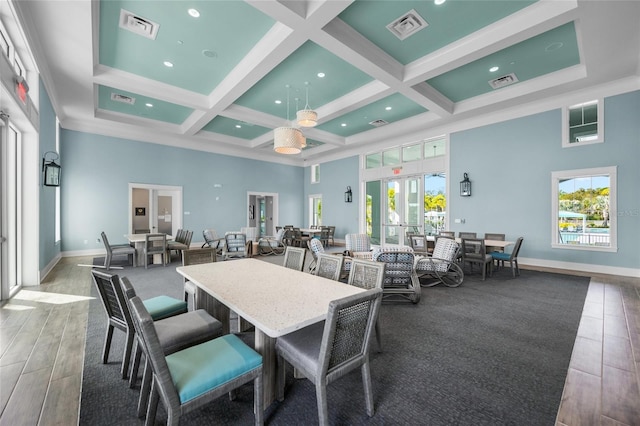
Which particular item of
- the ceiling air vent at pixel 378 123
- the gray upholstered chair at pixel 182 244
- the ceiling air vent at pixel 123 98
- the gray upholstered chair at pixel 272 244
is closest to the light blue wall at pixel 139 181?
the ceiling air vent at pixel 123 98

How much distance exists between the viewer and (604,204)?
5.57 meters

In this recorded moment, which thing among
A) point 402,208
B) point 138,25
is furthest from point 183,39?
point 402,208

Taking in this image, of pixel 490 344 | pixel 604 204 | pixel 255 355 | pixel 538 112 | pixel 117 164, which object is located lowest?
pixel 490 344

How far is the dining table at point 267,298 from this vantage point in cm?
149

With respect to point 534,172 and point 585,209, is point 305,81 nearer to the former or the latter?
point 534,172

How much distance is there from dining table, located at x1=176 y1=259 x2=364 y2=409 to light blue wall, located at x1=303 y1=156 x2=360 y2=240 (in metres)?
8.07

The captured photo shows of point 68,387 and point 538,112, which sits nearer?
point 68,387

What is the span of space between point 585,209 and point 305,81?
257 inches

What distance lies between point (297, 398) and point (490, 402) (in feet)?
4.29

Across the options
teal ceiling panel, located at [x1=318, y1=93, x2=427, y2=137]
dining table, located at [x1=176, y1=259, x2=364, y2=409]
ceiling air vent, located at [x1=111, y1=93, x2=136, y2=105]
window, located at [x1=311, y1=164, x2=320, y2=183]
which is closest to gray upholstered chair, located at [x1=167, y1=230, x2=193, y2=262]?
ceiling air vent, located at [x1=111, y1=93, x2=136, y2=105]

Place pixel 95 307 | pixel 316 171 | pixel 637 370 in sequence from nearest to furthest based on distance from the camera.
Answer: pixel 637 370 < pixel 95 307 < pixel 316 171

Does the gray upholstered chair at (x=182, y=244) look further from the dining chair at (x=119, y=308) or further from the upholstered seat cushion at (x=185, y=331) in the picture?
the upholstered seat cushion at (x=185, y=331)

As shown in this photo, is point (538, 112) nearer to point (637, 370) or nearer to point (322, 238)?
point (637, 370)

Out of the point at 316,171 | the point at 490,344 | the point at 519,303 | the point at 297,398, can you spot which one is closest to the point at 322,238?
the point at 316,171
